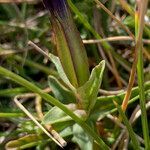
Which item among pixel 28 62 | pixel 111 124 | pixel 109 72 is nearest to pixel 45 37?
pixel 28 62

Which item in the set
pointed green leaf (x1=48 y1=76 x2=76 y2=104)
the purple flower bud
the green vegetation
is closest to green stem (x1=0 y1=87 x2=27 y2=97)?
the green vegetation

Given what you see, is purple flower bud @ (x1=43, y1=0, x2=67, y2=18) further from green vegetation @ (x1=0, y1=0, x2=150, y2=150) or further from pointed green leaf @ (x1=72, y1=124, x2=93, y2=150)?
pointed green leaf @ (x1=72, y1=124, x2=93, y2=150)

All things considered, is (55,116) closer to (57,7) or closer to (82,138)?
(82,138)

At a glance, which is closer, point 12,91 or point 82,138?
point 82,138

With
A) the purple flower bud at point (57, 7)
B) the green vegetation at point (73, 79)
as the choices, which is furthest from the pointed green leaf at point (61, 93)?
the purple flower bud at point (57, 7)

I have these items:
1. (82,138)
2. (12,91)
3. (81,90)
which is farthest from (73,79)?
(12,91)
